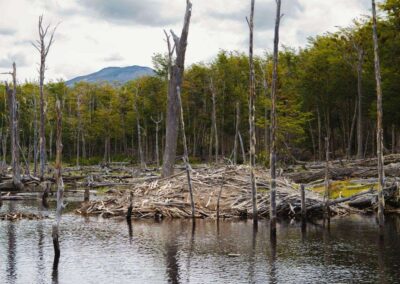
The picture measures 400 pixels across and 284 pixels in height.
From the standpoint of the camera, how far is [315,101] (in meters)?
70.4

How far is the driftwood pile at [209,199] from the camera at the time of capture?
34.3 metres

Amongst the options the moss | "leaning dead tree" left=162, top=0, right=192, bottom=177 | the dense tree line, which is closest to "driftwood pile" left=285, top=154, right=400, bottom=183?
the moss

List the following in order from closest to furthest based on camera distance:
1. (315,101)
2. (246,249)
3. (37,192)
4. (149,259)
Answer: (149,259), (246,249), (37,192), (315,101)

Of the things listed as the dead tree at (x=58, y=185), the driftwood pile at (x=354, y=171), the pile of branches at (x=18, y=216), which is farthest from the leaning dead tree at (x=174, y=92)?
the dead tree at (x=58, y=185)

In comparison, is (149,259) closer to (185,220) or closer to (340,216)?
(185,220)

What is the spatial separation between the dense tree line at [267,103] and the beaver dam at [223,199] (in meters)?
10.4

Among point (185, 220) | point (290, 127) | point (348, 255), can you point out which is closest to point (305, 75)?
point (290, 127)

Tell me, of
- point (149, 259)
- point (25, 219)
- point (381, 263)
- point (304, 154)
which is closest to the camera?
point (381, 263)

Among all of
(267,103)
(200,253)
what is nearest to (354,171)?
(267,103)

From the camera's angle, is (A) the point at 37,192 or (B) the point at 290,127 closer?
(A) the point at 37,192

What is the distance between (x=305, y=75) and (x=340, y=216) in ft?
128

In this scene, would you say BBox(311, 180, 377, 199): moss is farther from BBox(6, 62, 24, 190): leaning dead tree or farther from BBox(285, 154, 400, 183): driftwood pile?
BBox(6, 62, 24, 190): leaning dead tree

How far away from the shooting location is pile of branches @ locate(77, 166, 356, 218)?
3428 centimetres

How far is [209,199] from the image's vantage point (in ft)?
116
